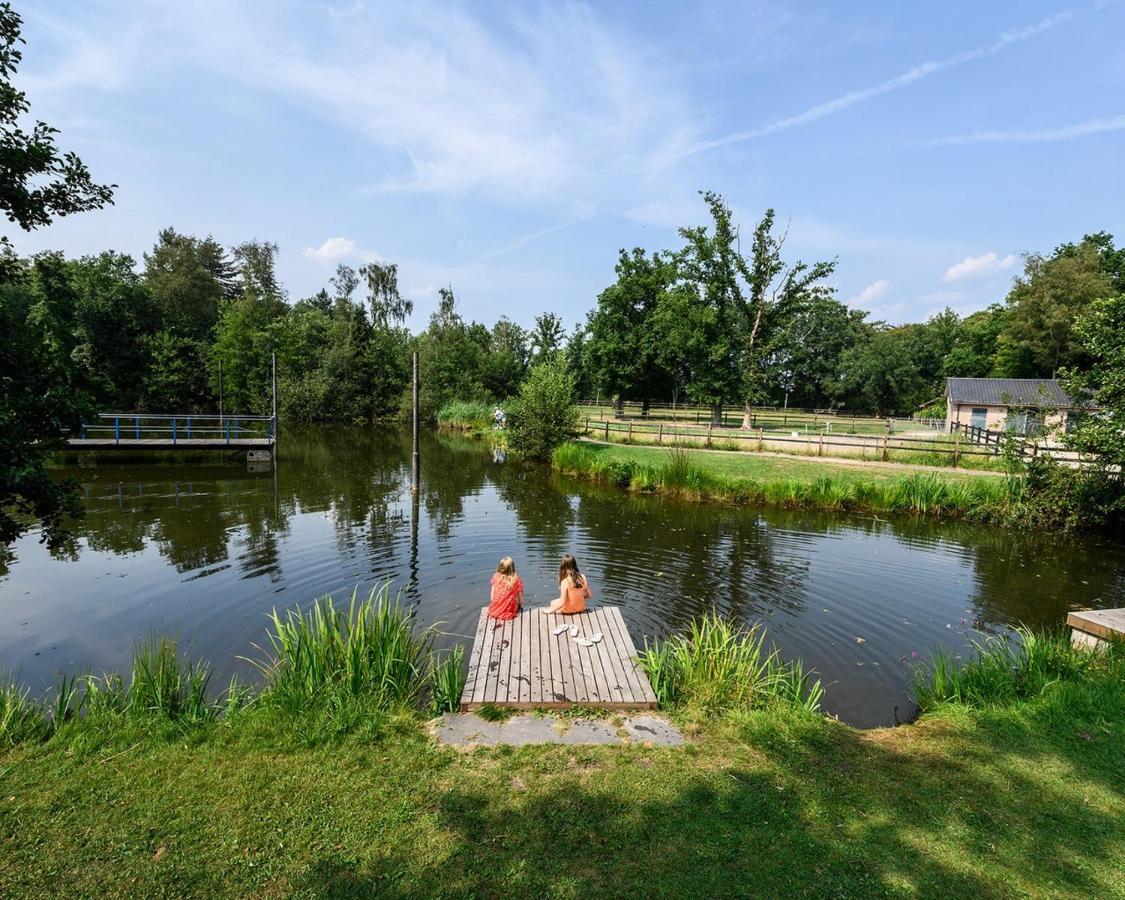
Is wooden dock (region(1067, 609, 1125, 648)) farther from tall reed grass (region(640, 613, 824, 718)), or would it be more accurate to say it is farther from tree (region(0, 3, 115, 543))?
tree (region(0, 3, 115, 543))

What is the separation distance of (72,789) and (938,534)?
18912 millimetres

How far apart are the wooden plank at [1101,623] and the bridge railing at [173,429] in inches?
A: 960

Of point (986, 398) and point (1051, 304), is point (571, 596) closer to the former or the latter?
point (986, 398)

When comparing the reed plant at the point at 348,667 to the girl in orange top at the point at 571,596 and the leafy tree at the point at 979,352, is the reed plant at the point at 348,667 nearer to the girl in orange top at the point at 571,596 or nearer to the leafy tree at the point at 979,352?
the girl in orange top at the point at 571,596


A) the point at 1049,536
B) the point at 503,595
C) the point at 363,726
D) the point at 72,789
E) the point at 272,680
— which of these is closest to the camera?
the point at 72,789

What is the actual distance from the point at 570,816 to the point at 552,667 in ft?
8.82

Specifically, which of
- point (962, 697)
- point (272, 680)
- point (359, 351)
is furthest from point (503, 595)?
point (359, 351)

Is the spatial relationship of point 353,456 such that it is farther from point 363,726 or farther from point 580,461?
point 363,726

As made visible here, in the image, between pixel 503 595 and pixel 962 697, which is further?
pixel 503 595

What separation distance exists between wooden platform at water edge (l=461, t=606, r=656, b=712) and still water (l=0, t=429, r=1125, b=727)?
1317mm

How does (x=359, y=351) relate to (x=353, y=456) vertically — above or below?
above

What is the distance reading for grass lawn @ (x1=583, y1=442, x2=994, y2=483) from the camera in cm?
Answer: 2083

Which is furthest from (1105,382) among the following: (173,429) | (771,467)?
(173,429)

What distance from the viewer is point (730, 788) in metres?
4.71
